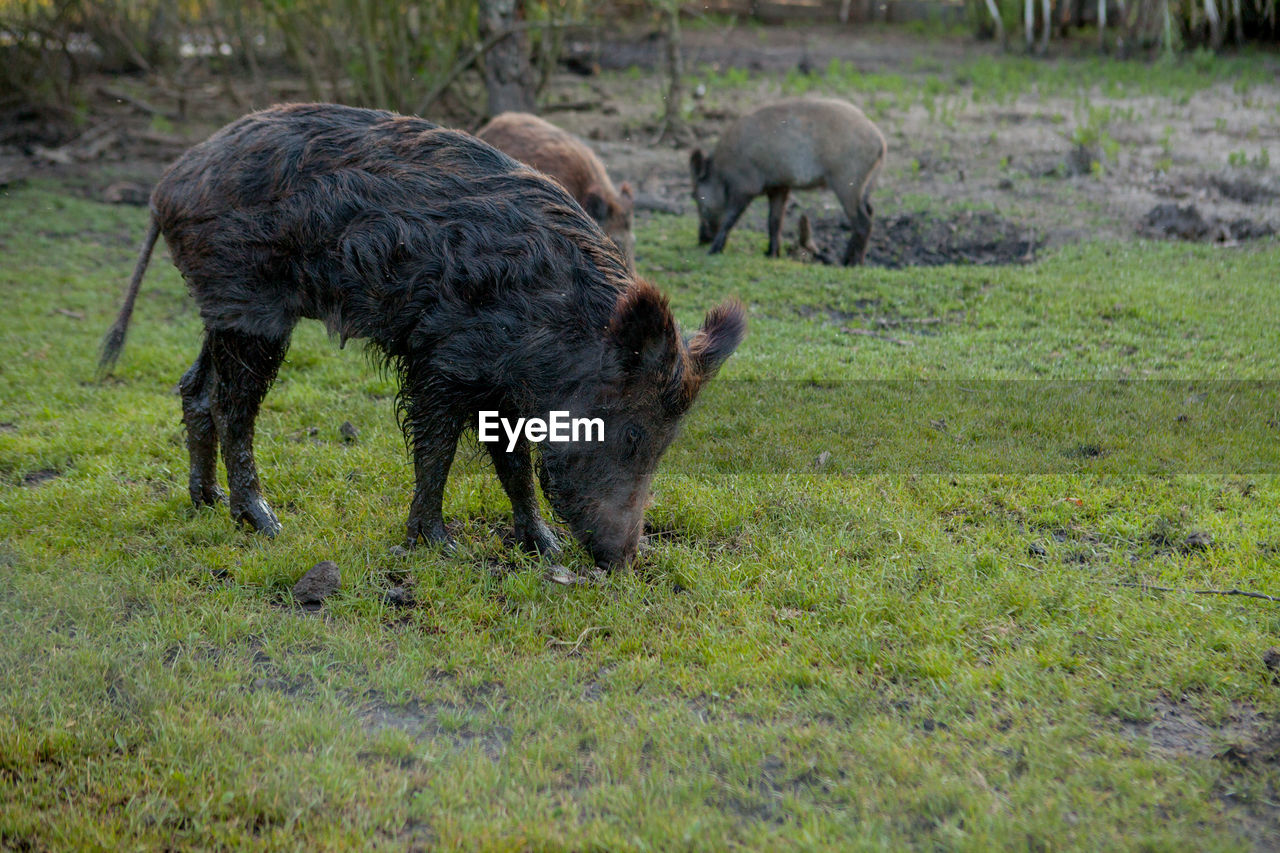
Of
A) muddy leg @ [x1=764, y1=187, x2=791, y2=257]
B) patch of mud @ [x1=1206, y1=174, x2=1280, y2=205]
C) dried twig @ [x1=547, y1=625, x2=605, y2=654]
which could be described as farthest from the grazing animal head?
patch of mud @ [x1=1206, y1=174, x2=1280, y2=205]

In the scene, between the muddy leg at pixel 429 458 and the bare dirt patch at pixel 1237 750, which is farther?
the muddy leg at pixel 429 458

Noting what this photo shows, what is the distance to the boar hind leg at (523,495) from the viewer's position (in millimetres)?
4832

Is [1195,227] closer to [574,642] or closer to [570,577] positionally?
[570,577]

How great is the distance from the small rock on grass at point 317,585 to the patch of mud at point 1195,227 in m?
8.85

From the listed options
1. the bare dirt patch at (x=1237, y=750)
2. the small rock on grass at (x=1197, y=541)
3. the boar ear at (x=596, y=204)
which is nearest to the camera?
the bare dirt patch at (x=1237, y=750)

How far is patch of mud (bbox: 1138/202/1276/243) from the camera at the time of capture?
32.7 feet

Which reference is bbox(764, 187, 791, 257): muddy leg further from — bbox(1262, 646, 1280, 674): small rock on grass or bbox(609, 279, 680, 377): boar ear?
bbox(1262, 646, 1280, 674): small rock on grass

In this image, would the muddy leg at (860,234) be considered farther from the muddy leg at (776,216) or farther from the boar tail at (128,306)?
the boar tail at (128,306)

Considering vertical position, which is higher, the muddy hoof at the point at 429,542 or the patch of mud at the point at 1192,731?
the patch of mud at the point at 1192,731

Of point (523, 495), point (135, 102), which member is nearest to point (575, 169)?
point (523, 495)

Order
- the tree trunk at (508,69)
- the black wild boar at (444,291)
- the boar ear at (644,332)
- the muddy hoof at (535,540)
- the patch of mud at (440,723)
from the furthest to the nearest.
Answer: the tree trunk at (508,69) < the muddy hoof at (535,540) < the black wild boar at (444,291) < the boar ear at (644,332) < the patch of mud at (440,723)

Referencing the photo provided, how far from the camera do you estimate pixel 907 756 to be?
333 centimetres

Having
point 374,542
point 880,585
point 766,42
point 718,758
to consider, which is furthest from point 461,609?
point 766,42

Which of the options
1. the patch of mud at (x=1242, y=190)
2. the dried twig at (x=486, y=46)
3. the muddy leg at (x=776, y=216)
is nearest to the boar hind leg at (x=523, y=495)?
the muddy leg at (x=776, y=216)
